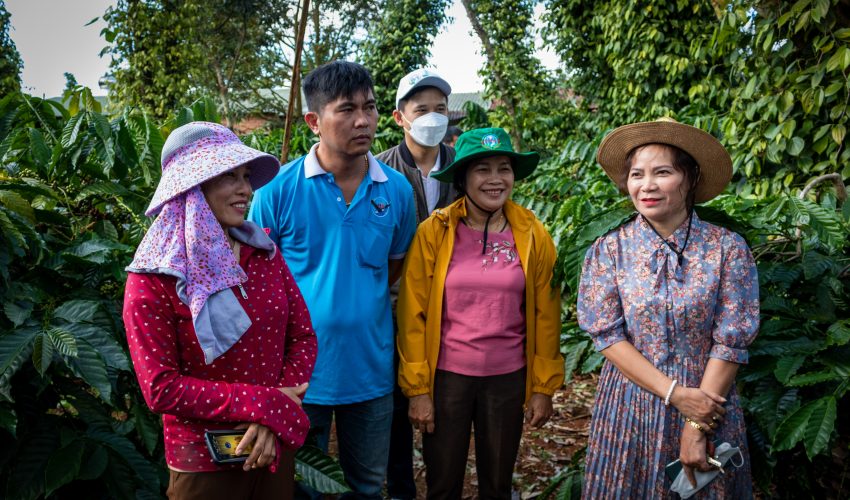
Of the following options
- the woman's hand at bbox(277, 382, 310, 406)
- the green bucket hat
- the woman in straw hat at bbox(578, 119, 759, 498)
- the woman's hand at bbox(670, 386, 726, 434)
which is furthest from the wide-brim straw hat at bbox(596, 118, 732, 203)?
the woman's hand at bbox(277, 382, 310, 406)

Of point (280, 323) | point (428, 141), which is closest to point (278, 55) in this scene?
point (428, 141)

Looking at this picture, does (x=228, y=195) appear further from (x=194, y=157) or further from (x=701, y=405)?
(x=701, y=405)

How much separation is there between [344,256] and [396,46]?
8297mm

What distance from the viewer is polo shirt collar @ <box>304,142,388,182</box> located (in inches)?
96.3

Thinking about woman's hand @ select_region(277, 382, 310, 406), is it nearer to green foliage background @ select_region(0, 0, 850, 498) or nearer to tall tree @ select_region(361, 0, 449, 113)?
green foliage background @ select_region(0, 0, 850, 498)

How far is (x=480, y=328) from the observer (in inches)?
95.9

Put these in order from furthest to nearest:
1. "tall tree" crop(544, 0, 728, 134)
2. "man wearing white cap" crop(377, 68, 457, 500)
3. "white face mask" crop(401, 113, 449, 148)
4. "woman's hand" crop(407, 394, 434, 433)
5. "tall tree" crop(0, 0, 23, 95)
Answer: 1. "tall tree" crop(0, 0, 23, 95)
2. "tall tree" crop(544, 0, 728, 134)
3. "white face mask" crop(401, 113, 449, 148)
4. "man wearing white cap" crop(377, 68, 457, 500)
5. "woman's hand" crop(407, 394, 434, 433)

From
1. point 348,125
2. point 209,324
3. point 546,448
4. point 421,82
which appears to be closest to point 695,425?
point 209,324

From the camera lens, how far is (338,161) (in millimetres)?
2473

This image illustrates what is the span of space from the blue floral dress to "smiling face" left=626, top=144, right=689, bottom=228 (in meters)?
0.06

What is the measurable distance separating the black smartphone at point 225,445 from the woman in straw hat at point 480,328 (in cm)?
87

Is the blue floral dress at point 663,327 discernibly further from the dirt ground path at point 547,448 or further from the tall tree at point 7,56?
the tall tree at point 7,56

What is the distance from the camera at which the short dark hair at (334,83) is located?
2400 millimetres

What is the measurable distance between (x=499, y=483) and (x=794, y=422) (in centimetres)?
108
